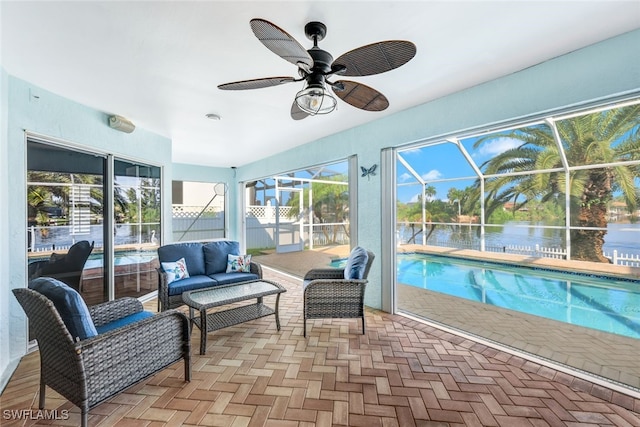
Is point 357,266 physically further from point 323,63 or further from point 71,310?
point 71,310

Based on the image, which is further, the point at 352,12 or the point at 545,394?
the point at 545,394

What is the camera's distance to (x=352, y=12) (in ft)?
5.34

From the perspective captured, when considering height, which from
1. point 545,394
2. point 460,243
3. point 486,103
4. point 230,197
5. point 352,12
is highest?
point 352,12

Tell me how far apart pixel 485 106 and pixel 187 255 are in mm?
3963

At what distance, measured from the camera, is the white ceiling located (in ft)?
5.25

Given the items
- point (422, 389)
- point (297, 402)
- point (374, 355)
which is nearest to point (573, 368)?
point (422, 389)

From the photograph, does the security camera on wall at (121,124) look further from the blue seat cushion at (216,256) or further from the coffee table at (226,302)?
the coffee table at (226,302)

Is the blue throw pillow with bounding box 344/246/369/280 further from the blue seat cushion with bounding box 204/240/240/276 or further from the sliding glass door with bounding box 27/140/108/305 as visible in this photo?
the sliding glass door with bounding box 27/140/108/305

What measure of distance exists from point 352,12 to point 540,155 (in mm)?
6507

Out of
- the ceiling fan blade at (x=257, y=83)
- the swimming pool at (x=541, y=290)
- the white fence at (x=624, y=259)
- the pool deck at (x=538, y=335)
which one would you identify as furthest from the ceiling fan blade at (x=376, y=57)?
the white fence at (x=624, y=259)

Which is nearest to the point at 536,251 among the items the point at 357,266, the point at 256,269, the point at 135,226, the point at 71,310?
the point at 357,266

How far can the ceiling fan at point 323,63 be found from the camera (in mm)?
1251

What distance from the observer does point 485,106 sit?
2.56 metres

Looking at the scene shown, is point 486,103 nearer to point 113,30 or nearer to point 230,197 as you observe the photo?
point 113,30
